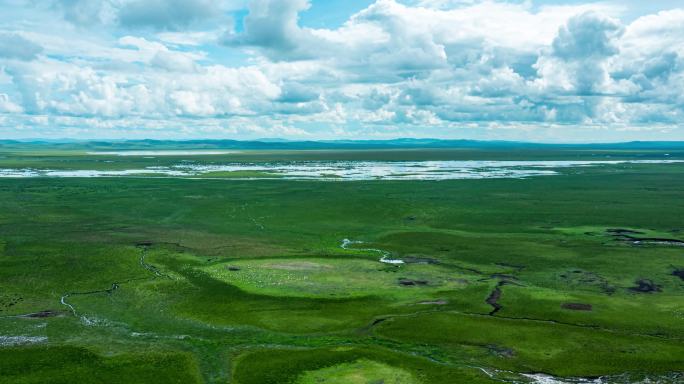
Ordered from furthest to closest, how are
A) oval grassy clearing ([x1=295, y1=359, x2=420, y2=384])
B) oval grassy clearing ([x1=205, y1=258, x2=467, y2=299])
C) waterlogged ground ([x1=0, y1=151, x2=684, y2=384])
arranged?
oval grassy clearing ([x1=205, y1=258, x2=467, y2=299]) < waterlogged ground ([x1=0, y1=151, x2=684, y2=384]) < oval grassy clearing ([x1=295, y1=359, x2=420, y2=384])

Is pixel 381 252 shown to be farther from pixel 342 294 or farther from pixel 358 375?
pixel 358 375

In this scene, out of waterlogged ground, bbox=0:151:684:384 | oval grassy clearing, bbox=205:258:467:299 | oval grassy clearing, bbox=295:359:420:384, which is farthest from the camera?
oval grassy clearing, bbox=205:258:467:299

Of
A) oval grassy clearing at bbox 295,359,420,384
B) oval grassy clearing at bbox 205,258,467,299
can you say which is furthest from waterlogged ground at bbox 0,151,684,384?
oval grassy clearing at bbox 205,258,467,299

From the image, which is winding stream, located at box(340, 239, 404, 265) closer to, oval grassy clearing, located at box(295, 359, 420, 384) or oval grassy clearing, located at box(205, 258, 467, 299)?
oval grassy clearing, located at box(205, 258, 467, 299)

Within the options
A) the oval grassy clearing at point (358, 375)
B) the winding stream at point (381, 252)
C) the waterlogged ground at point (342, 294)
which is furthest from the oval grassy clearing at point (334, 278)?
the oval grassy clearing at point (358, 375)

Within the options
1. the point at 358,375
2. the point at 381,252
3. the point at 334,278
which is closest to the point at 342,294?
the point at 334,278

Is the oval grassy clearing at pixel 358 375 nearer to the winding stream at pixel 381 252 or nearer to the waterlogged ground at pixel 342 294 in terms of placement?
the waterlogged ground at pixel 342 294
